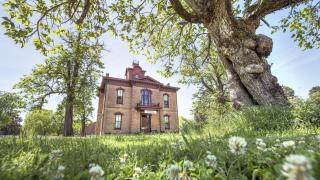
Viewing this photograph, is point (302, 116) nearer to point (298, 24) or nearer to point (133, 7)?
point (298, 24)

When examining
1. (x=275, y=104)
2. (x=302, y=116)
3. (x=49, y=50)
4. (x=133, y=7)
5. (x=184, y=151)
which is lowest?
(x=184, y=151)

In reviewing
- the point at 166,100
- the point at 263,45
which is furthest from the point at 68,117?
the point at 263,45

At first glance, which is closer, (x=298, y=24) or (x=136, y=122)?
(x=298, y=24)

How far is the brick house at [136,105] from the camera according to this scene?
1001 inches

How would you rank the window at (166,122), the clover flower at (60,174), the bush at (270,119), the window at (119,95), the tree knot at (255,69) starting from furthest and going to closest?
the window at (166,122) → the window at (119,95) → the tree knot at (255,69) → the bush at (270,119) → the clover flower at (60,174)

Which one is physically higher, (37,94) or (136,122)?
(37,94)

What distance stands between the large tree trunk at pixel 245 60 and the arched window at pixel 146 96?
2149 centimetres

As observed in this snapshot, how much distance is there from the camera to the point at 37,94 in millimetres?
18719

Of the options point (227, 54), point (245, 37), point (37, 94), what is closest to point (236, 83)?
point (227, 54)

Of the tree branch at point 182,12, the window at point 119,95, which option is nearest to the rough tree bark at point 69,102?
the window at point 119,95

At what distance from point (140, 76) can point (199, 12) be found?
2346 cm

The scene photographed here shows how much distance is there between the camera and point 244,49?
264 inches

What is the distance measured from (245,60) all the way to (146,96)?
2247 cm

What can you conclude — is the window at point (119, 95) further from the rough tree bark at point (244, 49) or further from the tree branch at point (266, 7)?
the tree branch at point (266, 7)
